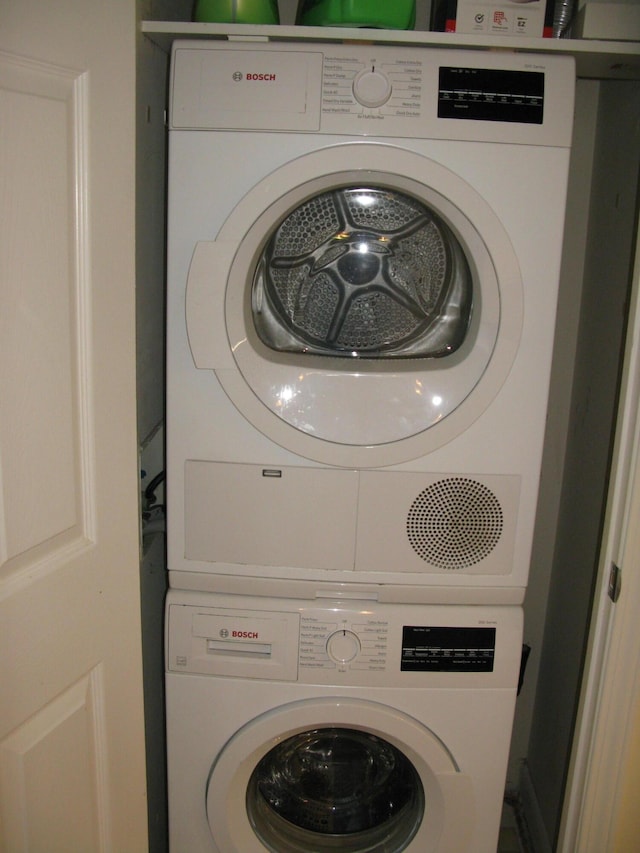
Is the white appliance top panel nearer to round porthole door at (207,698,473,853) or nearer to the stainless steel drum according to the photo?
the stainless steel drum

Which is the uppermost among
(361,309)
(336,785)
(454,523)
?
(361,309)

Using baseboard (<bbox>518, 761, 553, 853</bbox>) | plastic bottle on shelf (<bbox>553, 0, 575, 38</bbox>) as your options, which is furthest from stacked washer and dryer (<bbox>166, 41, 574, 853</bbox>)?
baseboard (<bbox>518, 761, 553, 853</bbox>)

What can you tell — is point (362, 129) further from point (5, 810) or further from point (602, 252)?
point (5, 810)

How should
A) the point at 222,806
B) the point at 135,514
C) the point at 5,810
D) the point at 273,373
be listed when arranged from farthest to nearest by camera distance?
1. the point at 222,806
2. the point at 273,373
3. the point at 135,514
4. the point at 5,810

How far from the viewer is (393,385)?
1.05 meters

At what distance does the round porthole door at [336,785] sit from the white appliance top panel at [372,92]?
3.21 feet

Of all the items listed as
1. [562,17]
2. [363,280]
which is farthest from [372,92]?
[562,17]

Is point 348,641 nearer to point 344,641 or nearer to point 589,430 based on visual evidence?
point 344,641

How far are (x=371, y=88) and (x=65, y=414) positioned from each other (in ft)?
2.20

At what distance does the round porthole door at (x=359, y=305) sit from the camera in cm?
100

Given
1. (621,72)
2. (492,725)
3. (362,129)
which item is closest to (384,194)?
(362,129)

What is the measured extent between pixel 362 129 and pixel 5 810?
1.05 m

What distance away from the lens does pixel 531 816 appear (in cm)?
156

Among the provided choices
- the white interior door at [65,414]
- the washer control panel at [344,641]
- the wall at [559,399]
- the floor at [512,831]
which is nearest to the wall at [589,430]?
the wall at [559,399]
